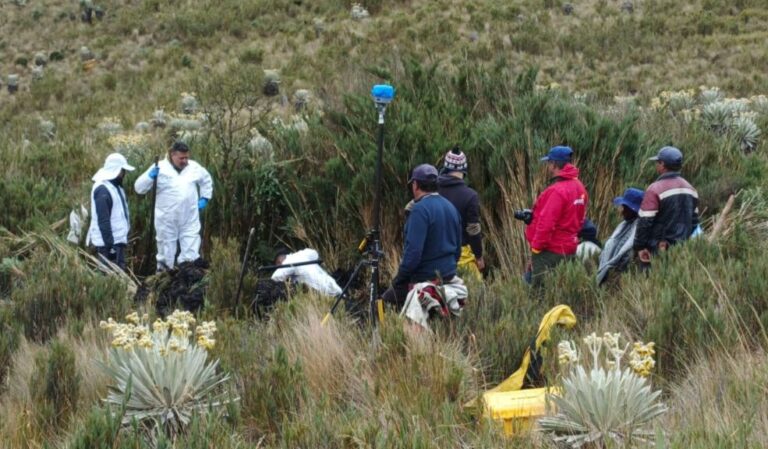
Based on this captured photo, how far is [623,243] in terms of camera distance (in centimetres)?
730

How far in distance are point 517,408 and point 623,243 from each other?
313 cm

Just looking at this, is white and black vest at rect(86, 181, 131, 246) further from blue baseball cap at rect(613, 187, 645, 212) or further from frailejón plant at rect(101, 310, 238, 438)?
blue baseball cap at rect(613, 187, 645, 212)

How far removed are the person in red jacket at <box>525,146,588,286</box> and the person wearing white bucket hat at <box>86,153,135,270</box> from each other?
4329mm

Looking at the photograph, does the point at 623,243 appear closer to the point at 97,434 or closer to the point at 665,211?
the point at 665,211

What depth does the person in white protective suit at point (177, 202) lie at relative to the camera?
9477mm

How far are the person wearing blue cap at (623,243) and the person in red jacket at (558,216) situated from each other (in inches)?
11.8

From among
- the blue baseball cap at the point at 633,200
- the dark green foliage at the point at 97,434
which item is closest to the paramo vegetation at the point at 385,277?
the dark green foliage at the point at 97,434

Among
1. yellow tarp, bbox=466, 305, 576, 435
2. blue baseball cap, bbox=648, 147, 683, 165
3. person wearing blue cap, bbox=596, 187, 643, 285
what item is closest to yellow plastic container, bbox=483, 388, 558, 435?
yellow tarp, bbox=466, 305, 576, 435

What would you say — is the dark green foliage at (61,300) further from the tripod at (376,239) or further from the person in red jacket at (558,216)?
the person in red jacket at (558,216)

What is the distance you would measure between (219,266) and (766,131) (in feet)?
32.3

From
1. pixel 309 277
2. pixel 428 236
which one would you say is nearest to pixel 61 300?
pixel 309 277

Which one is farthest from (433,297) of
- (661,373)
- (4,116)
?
(4,116)

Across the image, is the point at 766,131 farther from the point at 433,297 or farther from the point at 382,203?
the point at 433,297

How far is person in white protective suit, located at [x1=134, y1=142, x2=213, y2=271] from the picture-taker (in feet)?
31.1
